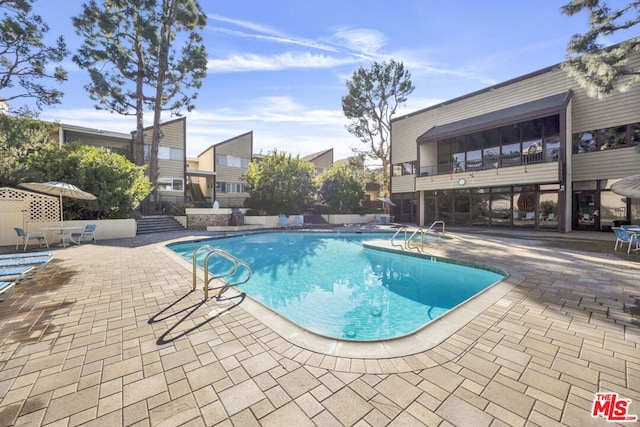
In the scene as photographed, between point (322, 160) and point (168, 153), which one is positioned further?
point (322, 160)

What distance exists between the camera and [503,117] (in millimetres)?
14977

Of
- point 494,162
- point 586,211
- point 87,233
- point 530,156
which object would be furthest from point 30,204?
point 586,211

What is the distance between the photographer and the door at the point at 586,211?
1367cm

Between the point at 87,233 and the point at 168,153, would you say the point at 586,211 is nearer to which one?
the point at 87,233

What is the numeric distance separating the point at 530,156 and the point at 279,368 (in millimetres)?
17756

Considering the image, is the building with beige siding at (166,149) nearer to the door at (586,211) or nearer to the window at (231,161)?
the window at (231,161)

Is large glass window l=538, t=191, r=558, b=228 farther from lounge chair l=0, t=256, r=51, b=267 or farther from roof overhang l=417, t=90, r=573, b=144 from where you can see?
lounge chair l=0, t=256, r=51, b=267

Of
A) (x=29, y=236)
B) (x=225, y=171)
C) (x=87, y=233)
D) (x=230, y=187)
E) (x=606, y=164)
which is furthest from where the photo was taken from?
(x=230, y=187)

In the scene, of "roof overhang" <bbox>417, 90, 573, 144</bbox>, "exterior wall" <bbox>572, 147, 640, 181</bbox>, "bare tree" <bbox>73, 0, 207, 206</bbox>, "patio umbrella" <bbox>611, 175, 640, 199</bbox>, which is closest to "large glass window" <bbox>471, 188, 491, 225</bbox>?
"roof overhang" <bbox>417, 90, 573, 144</bbox>

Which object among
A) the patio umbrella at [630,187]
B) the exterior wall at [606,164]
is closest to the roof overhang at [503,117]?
the exterior wall at [606,164]

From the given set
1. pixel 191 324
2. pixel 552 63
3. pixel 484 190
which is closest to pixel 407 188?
pixel 484 190

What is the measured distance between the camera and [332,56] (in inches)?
559

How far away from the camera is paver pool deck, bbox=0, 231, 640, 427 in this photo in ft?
6.45

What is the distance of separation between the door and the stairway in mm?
22352
